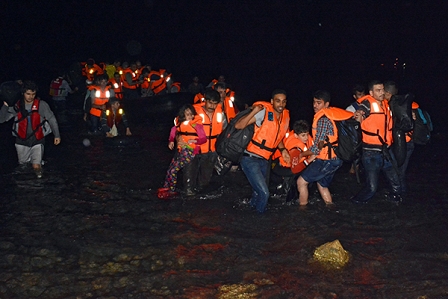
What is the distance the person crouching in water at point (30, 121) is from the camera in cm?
855

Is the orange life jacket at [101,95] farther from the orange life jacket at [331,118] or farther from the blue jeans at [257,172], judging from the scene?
the orange life jacket at [331,118]

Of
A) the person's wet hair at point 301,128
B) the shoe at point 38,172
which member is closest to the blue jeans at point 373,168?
the person's wet hair at point 301,128

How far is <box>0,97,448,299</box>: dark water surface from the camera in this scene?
5289 mm

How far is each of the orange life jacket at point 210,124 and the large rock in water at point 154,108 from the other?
344 inches

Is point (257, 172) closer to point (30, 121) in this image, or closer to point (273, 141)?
point (273, 141)

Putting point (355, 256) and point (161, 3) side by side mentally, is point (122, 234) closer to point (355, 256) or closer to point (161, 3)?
point (355, 256)

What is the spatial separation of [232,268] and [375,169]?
2.83 m

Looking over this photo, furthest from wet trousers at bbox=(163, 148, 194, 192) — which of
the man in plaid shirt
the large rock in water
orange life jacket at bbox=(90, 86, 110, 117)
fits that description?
the large rock in water

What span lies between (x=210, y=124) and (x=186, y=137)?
1.67 feet

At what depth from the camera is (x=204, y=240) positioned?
655 centimetres

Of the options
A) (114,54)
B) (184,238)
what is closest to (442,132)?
(184,238)

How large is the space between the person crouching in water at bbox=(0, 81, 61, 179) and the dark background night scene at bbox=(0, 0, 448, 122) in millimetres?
19368

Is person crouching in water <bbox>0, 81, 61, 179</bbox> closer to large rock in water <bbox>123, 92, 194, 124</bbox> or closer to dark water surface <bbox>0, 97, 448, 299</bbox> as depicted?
dark water surface <bbox>0, 97, 448, 299</bbox>

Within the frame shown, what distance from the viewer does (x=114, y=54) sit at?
4162 centimetres
